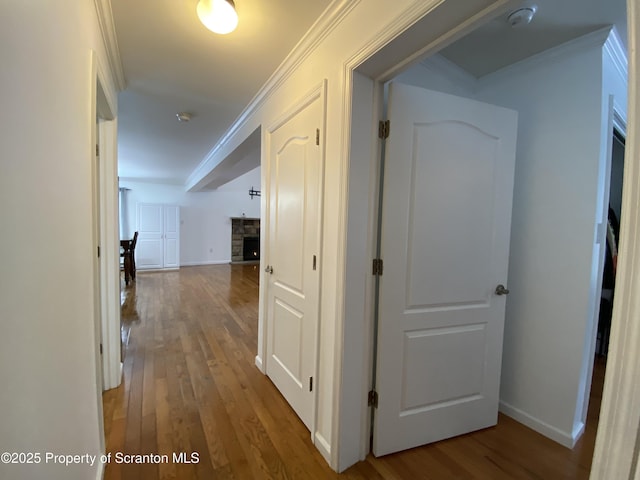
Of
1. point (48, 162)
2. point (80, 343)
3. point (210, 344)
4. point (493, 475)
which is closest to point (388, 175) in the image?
point (48, 162)

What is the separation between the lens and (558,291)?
69.8 inches

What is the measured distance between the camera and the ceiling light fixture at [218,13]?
4.01 ft

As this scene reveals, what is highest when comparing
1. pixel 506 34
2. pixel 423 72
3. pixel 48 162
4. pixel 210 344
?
pixel 506 34

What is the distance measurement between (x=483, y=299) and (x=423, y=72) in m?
1.53

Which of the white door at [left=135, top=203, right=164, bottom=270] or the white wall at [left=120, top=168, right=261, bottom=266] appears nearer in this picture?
the white door at [left=135, top=203, right=164, bottom=270]

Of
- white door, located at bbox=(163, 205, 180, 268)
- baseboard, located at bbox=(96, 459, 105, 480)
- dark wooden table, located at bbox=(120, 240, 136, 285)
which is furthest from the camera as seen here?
white door, located at bbox=(163, 205, 180, 268)

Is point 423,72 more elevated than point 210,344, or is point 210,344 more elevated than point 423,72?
point 423,72

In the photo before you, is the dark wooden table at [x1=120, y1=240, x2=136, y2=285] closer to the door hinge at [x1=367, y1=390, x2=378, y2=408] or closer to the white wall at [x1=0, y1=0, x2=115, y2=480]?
the white wall at [x1=0, y1=0, x2=115, y2=480]

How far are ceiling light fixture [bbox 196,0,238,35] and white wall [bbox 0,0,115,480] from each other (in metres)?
0.47

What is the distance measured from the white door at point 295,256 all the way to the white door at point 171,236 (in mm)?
6378

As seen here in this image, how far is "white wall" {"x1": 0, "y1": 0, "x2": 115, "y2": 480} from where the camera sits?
619mm

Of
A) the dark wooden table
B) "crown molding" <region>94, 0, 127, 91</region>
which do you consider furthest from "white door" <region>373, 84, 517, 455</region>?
the dark wooden table

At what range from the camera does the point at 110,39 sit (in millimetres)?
1633

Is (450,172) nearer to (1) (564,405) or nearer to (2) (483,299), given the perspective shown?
(2) (483,299)
